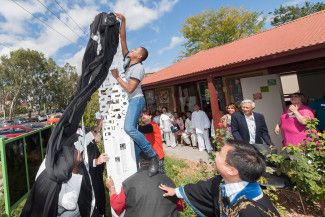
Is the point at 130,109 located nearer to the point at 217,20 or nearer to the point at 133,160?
the point at 133,160

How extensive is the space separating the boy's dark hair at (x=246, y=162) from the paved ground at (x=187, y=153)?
7.25m

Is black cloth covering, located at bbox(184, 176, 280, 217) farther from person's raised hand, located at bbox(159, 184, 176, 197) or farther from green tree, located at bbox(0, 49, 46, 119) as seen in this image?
green tree, located at bbox(0, 49, 46, 119)

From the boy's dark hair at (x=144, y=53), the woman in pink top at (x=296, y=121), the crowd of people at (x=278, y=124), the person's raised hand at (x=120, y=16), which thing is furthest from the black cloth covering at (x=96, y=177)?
the woman in pink top at (x=296, y=121)

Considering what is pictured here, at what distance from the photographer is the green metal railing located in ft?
10.2

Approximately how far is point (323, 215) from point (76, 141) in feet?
14.4

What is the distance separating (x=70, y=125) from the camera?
8.41 feet

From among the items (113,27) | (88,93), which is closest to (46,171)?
(88,93)

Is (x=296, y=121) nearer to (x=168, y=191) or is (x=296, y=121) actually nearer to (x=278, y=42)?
(x=168, y=191)

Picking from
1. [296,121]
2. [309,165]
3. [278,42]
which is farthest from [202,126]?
[309,165]

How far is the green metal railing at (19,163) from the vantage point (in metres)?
3.12

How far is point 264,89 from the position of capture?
8930 mm

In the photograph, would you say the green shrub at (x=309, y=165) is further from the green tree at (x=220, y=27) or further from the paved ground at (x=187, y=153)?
the green tree at (x=220, y=27)

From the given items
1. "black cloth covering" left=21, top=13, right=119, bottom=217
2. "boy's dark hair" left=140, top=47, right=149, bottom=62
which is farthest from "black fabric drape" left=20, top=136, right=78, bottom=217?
"boy's dark hair" left=140, top=47, right=149, bottom=62

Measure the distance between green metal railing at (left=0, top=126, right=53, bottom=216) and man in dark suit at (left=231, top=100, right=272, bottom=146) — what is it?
3588 mm
